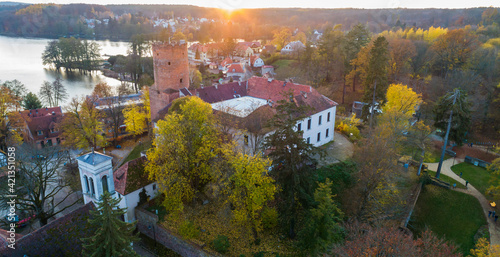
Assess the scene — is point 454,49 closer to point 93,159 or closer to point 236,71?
point 236,71

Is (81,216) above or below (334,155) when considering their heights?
above

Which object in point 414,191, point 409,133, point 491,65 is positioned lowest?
point 414,191

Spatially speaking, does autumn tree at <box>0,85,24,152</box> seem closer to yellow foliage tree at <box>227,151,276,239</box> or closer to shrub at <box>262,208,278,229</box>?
yellow foliage tree at <box>227,151,276,239</box>

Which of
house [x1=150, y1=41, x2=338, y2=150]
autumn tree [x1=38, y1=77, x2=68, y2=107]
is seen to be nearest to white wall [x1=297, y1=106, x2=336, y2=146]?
house [x1=150, y1=41, x2=338, y2=150]

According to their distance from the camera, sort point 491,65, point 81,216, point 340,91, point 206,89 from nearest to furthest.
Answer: point 81,216 < point 206,89 < point 491,65 < point 340,91

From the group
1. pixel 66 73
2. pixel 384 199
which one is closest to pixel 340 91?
pixel 384 199

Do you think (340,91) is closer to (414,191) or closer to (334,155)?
(334,155)

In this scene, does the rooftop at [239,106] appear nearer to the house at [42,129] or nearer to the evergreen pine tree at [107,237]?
the evergreen pine tree at [107,237]
